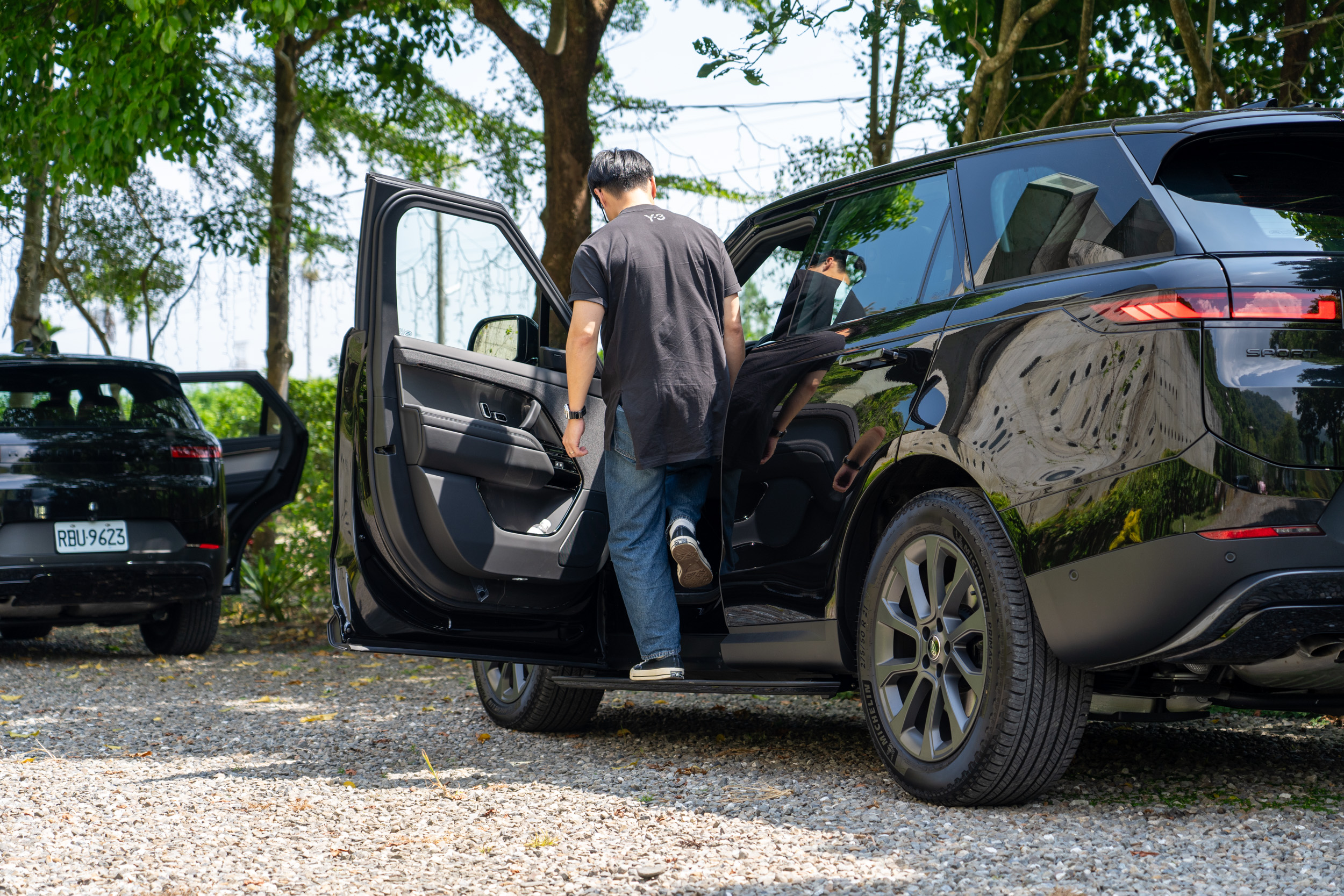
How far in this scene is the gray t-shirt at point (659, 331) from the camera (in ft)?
13.4

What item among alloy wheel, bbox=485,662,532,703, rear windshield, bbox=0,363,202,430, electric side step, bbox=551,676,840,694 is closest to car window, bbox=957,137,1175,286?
electric side step, bbox=551,676,840,694

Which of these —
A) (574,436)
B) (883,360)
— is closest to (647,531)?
(574,436)

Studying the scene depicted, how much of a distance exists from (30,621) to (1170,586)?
23.6ft

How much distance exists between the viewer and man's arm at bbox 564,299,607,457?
13.7ft

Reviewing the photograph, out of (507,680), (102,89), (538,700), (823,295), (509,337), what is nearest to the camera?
(823,295)

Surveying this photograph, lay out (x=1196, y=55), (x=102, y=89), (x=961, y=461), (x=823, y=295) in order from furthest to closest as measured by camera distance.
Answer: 1. (x=102, y=89)
2. (x=1196, y=55)
3. (x=823, y=295)
4. (x=961, y=461)

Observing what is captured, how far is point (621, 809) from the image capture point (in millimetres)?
3666

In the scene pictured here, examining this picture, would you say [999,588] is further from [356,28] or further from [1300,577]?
[356,28]

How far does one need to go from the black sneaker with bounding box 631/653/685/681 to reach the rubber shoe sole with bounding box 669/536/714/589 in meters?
0.26

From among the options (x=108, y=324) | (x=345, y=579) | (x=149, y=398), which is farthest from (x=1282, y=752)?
(x=108, y=324)

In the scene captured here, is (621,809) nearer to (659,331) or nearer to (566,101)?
(659,331)

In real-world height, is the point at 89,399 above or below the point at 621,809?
above

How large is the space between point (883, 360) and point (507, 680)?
95.9 inches

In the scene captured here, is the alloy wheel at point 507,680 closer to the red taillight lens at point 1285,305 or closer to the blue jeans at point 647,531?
the blue jeans at point 647,531
